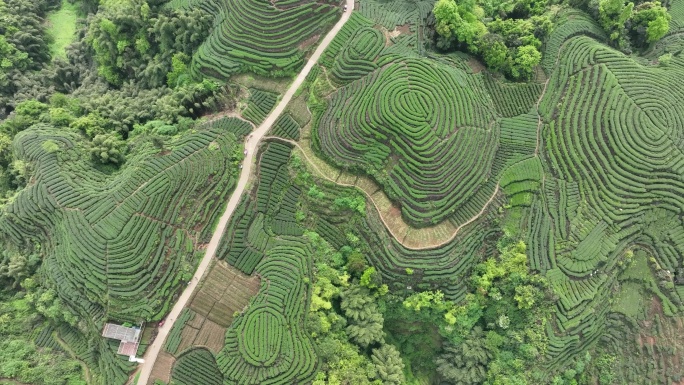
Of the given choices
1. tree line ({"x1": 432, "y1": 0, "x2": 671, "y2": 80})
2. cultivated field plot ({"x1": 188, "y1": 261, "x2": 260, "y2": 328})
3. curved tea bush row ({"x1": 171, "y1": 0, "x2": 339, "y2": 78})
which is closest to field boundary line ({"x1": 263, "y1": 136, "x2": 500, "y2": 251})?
curved tea bush row ({"x1": 171, "y1": 0, "x2": 339, "y2": 78})

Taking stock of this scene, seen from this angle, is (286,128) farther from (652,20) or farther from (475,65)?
(652,20)

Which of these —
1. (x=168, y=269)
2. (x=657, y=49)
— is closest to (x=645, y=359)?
(x=657, y=49)

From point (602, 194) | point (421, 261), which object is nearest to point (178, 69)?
point (421, 261)

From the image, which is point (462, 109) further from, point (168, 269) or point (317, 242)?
point (168, 269)

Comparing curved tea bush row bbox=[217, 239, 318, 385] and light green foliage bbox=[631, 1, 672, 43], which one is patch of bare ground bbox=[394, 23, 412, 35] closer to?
light green foliage bbox=[631, 1, 672, 43]

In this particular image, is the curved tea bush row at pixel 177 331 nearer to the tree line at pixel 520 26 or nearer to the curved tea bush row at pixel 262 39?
the curved tea bush row at pixel 262 39
